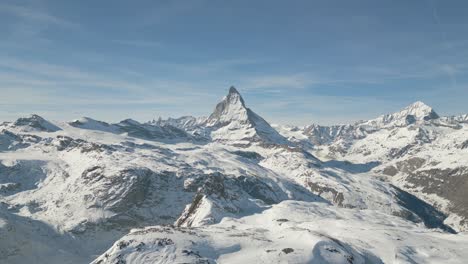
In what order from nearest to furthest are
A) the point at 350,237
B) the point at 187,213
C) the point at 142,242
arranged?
the point at 142,242 → the point at 350,237 → the point at 187,213

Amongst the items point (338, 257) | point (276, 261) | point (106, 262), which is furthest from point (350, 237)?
point (106, 262)

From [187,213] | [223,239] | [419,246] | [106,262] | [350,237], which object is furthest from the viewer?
[187,213]

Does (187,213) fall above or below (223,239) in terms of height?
below

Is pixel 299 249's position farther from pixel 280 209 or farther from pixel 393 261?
pixel 280 209

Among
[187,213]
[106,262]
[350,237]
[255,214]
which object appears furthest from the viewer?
[255,214]

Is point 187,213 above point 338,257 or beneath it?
beneath

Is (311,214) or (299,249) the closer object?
(299,249)

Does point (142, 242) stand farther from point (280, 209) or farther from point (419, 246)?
point (280, 209)

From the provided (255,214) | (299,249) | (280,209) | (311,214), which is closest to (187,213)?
(255,214)

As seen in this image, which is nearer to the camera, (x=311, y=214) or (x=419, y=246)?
(x=419, y=246)

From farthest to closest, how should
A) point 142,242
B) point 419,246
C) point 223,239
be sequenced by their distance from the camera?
point 419,246 < point 223,239 < point 142,242
